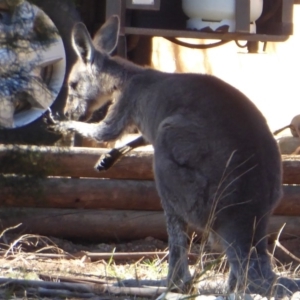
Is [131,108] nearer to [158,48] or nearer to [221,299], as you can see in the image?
[221,299]

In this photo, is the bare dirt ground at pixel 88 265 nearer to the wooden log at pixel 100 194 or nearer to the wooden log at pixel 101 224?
the wooden log at pixel 101 224

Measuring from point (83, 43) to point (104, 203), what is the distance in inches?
53.6

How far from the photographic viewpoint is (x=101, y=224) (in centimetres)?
648

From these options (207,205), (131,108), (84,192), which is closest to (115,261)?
(84,192)

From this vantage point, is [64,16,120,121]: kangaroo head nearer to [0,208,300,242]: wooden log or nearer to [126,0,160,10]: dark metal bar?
[0,208,300,242]: wooden log

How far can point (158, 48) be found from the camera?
9531 millimetres

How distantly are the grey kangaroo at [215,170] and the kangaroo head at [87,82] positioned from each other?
1.89 ft

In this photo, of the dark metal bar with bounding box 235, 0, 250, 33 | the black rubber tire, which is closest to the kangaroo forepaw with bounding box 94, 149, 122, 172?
the black rubber tire

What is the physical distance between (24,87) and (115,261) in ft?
8.55

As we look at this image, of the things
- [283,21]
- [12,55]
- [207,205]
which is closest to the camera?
[12,55]

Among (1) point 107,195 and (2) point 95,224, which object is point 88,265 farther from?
(1) point 107,195

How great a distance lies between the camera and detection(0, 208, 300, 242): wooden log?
6.40 m

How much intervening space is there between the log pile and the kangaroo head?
19.0 inches

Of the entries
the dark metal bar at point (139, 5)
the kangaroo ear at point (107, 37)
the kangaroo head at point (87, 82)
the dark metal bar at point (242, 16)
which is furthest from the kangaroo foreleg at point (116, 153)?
the dark metal bar at point (242, 16)
